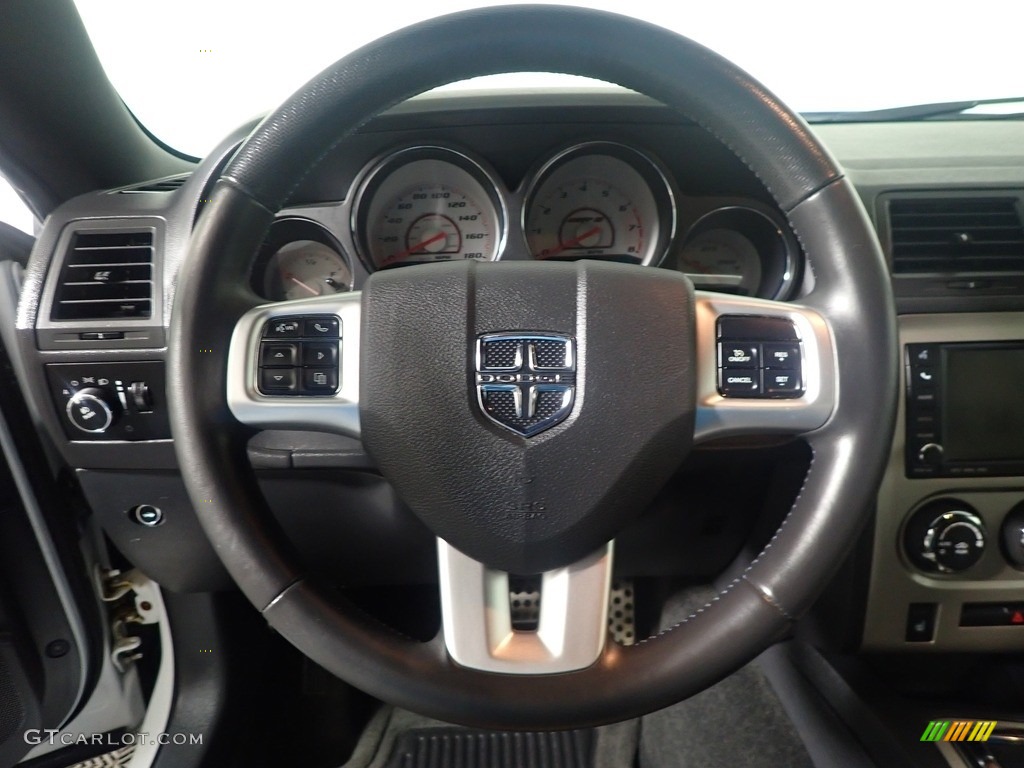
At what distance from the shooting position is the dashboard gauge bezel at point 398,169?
3.51 ft

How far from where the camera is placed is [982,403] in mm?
1037

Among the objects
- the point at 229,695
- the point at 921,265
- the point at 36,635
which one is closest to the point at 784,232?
the point at 921,265

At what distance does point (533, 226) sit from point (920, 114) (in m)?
0.74

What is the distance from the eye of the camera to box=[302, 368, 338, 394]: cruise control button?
2.35ft

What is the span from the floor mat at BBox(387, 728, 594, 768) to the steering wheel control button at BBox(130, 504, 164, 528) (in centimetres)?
70

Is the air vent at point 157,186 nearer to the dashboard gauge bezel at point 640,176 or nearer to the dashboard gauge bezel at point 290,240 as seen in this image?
the dashboard gauge bezel at point 290,240

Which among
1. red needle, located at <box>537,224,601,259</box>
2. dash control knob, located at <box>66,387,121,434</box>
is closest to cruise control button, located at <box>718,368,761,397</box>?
red needle, located at <box>537,224,601,259</box>

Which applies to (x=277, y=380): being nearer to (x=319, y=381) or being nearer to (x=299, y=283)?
(x=319, y=381)

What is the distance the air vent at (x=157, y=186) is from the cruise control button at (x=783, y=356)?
852mm

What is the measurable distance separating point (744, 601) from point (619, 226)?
0.70 metres

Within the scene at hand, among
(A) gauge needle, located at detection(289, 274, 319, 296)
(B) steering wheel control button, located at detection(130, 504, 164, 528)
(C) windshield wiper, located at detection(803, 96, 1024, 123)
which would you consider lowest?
(B) steering wheel control button, located at detection(130, 504, 164, 528)

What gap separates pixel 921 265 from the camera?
1042 millimetres

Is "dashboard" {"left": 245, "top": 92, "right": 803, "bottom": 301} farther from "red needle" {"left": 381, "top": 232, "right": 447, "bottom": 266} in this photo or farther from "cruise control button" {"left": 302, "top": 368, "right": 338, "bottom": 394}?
"cruise control button" {"left": 302, "top": 368, "right": 338, "bottom": 394}

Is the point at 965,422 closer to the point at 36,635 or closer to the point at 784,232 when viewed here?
the point at 784,232
